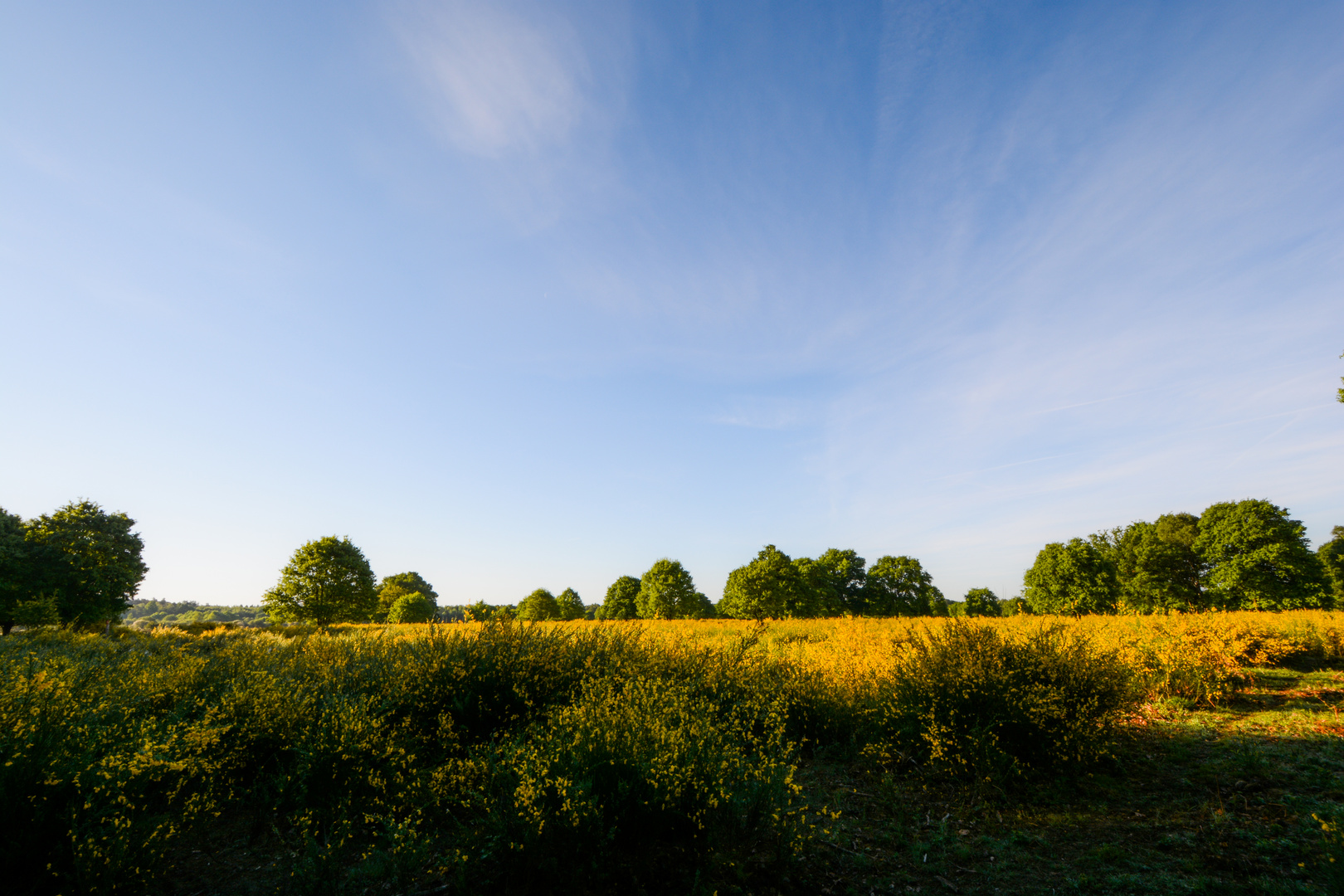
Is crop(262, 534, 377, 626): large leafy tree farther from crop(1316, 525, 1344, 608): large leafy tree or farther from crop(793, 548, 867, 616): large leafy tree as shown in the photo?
crop(1316, 525, 1344, 608): large leafy tree

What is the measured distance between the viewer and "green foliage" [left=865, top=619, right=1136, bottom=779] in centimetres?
530

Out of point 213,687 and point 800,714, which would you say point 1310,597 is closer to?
point 800,714

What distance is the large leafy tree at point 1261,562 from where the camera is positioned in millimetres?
27203

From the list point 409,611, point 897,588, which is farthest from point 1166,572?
point 409,611

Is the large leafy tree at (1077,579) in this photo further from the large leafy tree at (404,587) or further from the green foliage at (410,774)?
the large leafy tree at (404,587)

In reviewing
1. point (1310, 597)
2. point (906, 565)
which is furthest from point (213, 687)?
point (906, 565)

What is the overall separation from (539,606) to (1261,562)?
57.3 m

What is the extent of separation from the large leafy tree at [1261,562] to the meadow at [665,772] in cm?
3120

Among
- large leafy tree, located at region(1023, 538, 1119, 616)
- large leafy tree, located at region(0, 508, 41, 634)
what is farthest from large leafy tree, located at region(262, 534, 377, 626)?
large leafy tree, located at region(1023, 538, 1119, 616)

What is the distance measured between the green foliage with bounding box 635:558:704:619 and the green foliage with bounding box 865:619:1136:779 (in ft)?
127

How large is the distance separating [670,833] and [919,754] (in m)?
3.73

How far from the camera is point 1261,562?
2853cm

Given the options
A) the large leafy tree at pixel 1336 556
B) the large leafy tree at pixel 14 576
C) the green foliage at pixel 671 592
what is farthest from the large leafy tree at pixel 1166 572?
the large leafy tree at pixel 14 576

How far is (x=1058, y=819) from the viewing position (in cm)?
447
